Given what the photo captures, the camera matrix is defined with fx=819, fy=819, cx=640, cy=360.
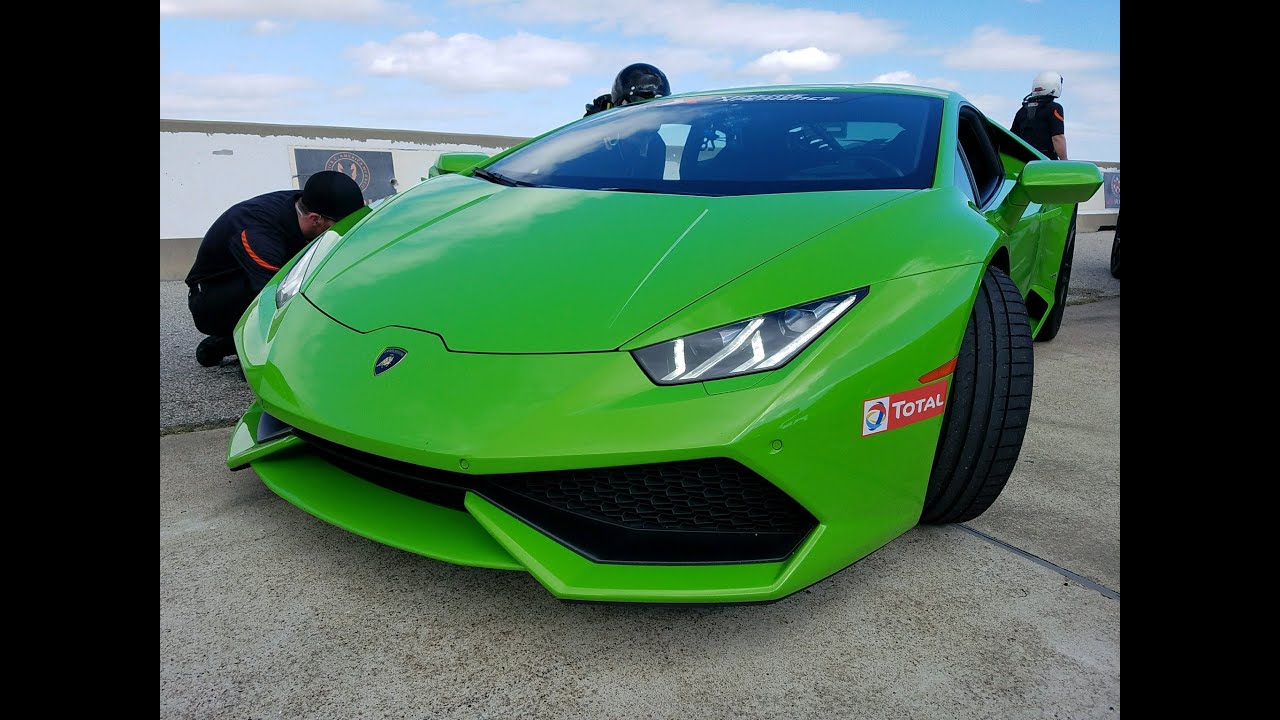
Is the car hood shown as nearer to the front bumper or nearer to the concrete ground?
the front bumper

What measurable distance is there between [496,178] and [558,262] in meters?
0.81

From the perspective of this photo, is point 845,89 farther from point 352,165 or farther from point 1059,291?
point 352,165

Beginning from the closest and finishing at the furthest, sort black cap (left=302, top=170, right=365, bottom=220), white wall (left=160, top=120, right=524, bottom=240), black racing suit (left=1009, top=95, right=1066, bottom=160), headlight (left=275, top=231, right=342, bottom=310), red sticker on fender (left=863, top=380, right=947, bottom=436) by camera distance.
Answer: red sticker on fender (left=863, top=380, right=947, bottom=436) → headlight (left=275, top=231, right=342, bottom=310) → black cap (left=302, top=170, right=365, bottom=220) → black racing suit (left=1009, top=95, right=1066, bottom=160) → white wall (left=160, top=120, right=524, bottom=240)

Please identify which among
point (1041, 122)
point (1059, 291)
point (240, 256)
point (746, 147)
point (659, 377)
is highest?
point (1041, 122)

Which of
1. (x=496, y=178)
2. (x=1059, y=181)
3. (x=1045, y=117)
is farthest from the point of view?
(x=1045, y=117)

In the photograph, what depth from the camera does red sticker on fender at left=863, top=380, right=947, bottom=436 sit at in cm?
143

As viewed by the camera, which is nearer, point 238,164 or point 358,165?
point 238,164

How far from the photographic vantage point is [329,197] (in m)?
3.05

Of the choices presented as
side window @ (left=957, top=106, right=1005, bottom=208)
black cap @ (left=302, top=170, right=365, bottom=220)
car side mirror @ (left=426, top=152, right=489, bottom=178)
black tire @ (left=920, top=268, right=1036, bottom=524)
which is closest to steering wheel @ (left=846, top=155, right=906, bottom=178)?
black tire @ (left=920, top=268, right=1036, bottom=524)

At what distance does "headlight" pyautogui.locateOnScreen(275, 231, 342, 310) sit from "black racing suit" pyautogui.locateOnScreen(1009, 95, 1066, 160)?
540cm

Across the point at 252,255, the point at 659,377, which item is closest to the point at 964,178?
the point at 659,377

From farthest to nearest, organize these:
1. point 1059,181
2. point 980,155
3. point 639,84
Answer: point 639,84 → point 980,155 → point 1059,181
